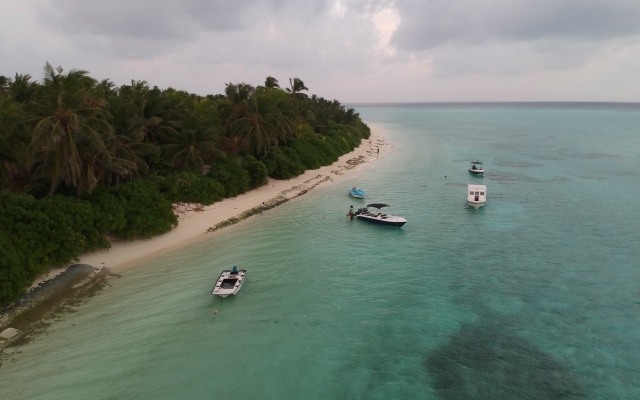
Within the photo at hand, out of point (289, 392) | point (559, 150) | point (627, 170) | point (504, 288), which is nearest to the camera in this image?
point (289, 392)

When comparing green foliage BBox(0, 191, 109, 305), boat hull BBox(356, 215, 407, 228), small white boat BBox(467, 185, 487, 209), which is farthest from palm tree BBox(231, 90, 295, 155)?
small white boat BBox(467, 185, 487, 209)

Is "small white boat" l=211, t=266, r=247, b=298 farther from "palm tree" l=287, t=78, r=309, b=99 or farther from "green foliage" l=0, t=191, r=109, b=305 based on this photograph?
"palm tree" l=287, t=78, r=309, b=99

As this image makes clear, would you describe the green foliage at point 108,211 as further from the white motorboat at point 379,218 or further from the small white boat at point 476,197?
the small white boat at point 476,197

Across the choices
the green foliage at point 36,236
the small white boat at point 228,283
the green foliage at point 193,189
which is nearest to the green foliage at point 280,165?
the green foliage at point 193,189

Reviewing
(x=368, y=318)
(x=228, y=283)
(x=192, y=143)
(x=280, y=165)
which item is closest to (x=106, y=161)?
(x=192, y=143)

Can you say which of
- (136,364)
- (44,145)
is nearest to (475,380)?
(136,364)

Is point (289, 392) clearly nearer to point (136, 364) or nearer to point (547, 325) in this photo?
point (136, 364)
